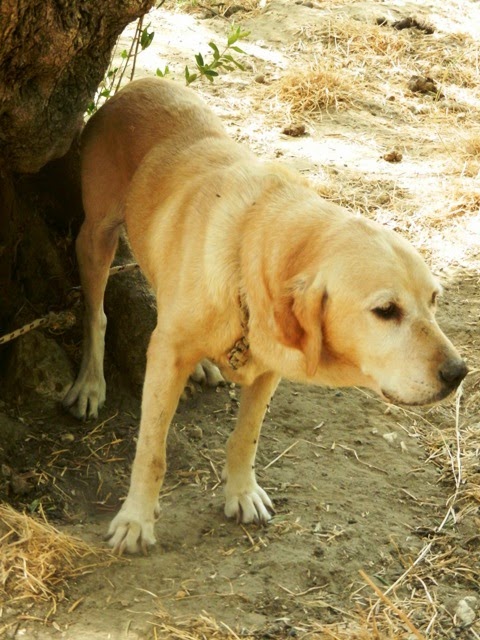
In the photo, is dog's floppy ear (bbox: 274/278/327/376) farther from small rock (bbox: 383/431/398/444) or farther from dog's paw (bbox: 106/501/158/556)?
small rock (bbox: 383/431/398/444)

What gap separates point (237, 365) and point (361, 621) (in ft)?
3.55

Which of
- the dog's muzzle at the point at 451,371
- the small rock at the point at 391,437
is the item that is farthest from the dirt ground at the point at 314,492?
the dog's muzzle at the point at 451,371

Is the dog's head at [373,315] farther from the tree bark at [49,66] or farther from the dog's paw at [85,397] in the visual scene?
the dog's paw at [85,397]

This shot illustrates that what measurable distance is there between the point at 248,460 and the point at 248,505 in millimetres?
202

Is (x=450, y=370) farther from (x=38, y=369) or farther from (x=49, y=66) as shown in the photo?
(x=38, y=369)

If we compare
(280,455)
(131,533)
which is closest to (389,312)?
(131,533)

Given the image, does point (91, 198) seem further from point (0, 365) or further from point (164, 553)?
point (164, 553)

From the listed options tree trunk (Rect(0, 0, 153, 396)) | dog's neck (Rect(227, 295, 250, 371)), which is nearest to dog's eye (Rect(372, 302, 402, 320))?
dog's neck (Rect(227, 295, 250, 371))

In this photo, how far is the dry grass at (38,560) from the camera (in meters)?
3.49

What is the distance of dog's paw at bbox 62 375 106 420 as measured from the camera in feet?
15.4

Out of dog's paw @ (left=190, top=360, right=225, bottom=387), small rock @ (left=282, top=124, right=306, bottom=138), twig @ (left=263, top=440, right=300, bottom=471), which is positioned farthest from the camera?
small rock @ (left=282, top=124, right=306, bottom=138)

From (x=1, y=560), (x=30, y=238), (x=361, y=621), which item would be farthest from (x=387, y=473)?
(x=30, y=238)

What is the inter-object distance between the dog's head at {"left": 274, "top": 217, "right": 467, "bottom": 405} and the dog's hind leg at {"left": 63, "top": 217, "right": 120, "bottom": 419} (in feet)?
5.11

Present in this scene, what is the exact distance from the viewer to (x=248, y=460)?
418 centimetres
